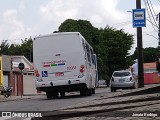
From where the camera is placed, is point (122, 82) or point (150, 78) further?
point (150, 78)

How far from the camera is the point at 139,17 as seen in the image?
27562 mm

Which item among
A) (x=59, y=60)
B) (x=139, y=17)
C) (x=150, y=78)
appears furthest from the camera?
(x=150, y=78)

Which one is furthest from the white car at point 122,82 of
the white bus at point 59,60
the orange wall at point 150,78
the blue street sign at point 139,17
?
the orange wall at point 150,78

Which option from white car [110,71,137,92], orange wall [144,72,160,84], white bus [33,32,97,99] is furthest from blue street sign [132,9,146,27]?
orange wall [144,72,160,84]

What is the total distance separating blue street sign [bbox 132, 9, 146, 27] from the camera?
27.5m

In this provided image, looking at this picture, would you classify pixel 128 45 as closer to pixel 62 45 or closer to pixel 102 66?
pixel 102 66

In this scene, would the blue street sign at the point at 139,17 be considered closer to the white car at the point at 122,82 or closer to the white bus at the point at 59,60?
the white car at the point at 122,82

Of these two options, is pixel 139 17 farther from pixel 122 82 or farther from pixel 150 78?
pixel 150 78

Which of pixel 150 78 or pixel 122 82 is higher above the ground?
pixel 122 82

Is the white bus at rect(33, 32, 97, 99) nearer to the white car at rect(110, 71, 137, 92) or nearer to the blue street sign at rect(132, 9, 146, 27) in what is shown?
the blue street sign at rect(132, 9, 146, 27)

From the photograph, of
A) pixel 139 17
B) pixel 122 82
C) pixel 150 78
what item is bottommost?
pixel 150 78

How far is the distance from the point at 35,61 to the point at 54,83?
1514mm

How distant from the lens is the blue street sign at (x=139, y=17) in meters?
27.5

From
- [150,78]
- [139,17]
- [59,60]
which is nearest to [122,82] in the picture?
[139,17]
